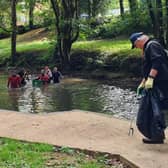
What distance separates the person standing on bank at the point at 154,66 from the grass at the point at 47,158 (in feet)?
4.37

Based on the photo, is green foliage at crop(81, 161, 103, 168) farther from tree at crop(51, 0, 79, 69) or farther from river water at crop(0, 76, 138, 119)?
tree at crop(51, 0, 79, 69)

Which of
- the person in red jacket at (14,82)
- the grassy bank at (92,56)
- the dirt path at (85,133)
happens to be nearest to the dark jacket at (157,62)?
the dirt path at (85,133)

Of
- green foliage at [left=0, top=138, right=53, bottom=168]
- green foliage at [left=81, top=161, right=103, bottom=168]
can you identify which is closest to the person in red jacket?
green foliage at [left=0, top=138, right=53, bottom=168]

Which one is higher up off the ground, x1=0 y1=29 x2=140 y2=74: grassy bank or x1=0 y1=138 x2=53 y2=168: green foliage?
x1=0 y1=138 x2=53 y2=168: green foliage

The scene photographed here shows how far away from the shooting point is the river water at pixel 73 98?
61.4 feet

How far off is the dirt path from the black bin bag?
23 centimetres

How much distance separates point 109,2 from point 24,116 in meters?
41.4

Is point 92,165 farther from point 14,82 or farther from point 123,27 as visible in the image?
point 123,27

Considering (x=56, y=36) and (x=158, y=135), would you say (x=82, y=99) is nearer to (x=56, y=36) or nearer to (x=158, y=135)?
(x=158, y=135)

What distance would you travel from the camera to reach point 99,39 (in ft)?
143

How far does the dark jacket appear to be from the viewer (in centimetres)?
901

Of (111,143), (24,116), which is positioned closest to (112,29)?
(24,116)

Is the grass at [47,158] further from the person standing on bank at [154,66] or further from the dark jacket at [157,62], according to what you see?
the dark jacket at [157,62]

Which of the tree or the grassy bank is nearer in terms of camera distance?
the grassy bank
